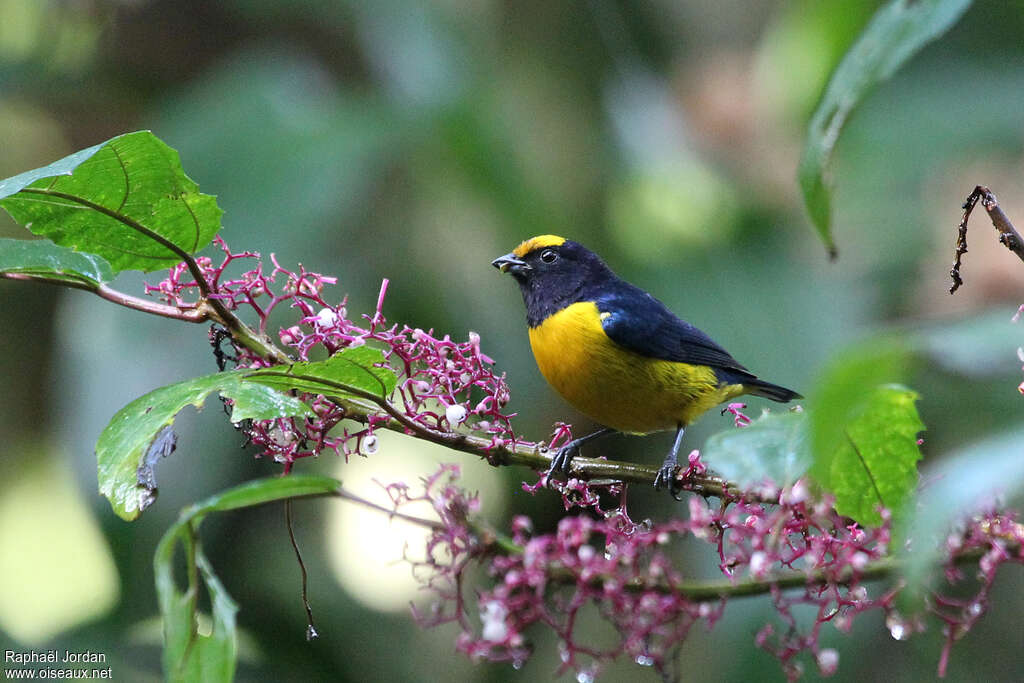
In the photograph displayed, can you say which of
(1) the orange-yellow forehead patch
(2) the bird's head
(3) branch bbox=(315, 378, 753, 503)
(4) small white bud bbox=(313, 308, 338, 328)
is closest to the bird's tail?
(2) the bird's head

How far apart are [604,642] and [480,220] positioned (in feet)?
7.81

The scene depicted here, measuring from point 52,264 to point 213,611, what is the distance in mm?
865

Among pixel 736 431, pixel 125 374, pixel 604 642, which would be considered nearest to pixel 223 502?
pixel 736 431

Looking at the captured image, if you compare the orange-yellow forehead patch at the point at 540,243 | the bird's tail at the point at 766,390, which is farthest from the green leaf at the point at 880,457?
the orange-yellow forehead patch at the point at 540,243

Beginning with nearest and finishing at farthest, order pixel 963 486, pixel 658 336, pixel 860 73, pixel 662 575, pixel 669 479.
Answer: pixel 963 486
pixel 662 575
pixel 860 73
pixel 669 479
pixel 658 336

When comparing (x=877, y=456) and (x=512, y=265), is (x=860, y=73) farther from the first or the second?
(x=512, y=265)

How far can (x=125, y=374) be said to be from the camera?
4457 mm

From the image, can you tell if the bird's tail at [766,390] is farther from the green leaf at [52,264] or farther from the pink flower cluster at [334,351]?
the green leaf at [52,264]

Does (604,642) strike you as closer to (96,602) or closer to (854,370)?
(96,602)

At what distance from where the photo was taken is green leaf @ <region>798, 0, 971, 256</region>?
156cm

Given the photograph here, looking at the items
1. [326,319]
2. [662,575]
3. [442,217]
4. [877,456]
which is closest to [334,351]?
[326,319]

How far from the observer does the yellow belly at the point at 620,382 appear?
3219mm

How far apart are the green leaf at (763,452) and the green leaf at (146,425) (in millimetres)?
733

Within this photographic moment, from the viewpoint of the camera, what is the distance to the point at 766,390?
3482mm
